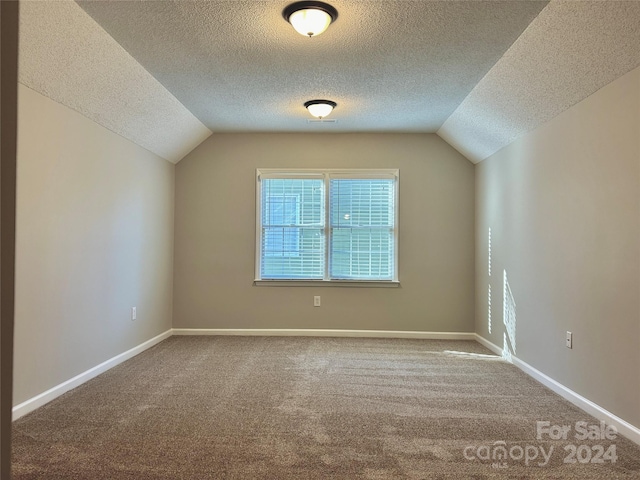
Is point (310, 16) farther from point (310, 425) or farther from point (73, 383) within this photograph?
point (73, 383)

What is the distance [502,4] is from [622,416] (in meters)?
2.47

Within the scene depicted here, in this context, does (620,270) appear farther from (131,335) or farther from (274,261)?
(131,335)

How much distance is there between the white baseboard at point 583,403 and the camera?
2.41 m

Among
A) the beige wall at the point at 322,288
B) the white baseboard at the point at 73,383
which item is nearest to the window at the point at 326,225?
the beige wall at the point at 322,288

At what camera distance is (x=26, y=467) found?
2.05 meters

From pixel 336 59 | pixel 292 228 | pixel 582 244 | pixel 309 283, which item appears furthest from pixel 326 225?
pixel 582 244

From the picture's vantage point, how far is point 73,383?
10.7 feet

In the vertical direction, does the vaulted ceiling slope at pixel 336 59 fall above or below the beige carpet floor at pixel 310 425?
above

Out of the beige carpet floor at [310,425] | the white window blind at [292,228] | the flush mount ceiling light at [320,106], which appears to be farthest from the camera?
the white window blind at [292,228]

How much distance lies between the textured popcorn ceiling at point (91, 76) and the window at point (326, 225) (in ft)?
5.02

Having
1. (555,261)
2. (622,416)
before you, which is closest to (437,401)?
(622,416)

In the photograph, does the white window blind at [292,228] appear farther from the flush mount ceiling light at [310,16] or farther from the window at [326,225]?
the flush mount ceiling light at [310,16]

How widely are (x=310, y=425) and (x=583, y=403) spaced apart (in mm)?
1847

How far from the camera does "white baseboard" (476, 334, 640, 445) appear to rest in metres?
2.41
